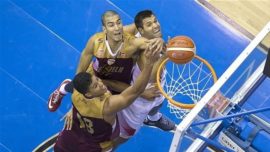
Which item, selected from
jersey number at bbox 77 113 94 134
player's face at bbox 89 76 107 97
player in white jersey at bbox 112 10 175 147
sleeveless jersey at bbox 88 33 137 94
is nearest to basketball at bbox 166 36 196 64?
player in white jersey at bbox 112 10 175 147

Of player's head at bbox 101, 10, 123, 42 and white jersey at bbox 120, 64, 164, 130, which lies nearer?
player's head at bbox 101, 10, 123, 42

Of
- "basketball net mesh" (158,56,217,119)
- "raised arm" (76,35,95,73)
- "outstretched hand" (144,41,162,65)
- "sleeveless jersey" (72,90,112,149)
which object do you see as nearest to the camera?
"outstretched hand" (144,41,162,65)

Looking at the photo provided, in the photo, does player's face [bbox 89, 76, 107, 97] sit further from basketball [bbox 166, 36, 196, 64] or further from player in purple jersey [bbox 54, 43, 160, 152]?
basketball [bbox 166, 36, 196, 64]

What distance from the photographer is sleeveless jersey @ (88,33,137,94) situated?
13.3ft

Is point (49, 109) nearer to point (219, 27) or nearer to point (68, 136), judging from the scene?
point (68, 136)

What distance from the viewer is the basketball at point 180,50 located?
153 inches

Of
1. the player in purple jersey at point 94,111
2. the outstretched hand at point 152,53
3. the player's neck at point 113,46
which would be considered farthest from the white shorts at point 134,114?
the outstretched hand at point 152,53

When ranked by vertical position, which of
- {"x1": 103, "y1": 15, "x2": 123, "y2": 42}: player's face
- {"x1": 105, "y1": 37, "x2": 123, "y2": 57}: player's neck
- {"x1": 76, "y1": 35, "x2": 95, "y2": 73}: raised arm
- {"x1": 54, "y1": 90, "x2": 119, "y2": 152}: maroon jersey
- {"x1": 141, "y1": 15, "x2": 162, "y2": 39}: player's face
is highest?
{"x1": 141, "y1": 15, "x2": 162, "y2": 39}: player's face

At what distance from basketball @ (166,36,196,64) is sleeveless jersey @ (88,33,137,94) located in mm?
335

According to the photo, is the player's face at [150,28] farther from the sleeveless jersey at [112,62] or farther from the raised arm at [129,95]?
the raised arm at [129,95]

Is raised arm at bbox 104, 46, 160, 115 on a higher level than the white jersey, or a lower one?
higher

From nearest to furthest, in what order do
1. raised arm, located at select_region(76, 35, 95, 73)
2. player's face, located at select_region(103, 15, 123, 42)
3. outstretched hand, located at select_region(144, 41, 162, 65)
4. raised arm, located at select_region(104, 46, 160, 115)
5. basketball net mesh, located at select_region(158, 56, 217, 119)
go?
outstretched hand, located at select_region(144, 41, 162, 65)
raised arm, located at select_region(104, 46, 160, 115)
player's face, located at select_region(103, 15, 123, 42)
raised arm, located at select_region(76, 35, 95, 73)
basketball net mesh, located at select_region(158, 56, 217, 119)

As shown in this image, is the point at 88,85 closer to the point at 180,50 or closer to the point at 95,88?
the point at 95,88

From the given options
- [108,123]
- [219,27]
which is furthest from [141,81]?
[219,27]
